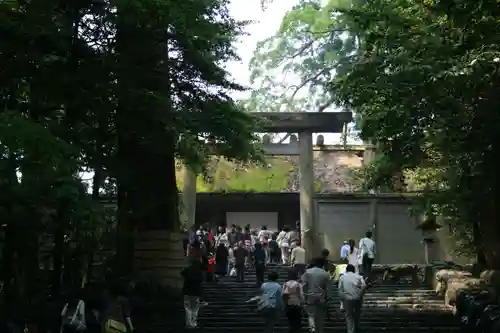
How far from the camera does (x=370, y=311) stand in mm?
17734

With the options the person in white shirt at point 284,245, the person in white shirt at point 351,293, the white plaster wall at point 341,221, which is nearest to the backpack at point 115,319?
the person in white shirt at point 351,293

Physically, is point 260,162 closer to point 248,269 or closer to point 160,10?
point 248,269

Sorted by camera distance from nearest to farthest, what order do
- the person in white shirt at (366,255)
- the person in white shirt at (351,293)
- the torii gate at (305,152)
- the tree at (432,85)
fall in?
the tree at (432,85) < the person in white shirt at (351,293) < the person in white shirt at (366,255) < the torii gate at (305,152)

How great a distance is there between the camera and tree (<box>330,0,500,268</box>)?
A: 1262cm

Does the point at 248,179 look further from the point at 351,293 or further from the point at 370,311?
the point at 351,293

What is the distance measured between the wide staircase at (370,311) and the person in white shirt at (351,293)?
4.98 feet

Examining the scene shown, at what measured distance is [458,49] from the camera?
43.2ft

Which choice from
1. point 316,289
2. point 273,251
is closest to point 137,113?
point 316,289

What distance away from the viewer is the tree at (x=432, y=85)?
12617 millimetres

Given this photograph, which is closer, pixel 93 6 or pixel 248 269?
pixel 93 6

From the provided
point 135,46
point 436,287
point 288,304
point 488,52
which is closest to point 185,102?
point 135,46

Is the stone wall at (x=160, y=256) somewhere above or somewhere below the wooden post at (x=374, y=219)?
below

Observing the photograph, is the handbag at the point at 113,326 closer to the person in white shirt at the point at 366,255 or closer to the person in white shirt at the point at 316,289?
the person in white shirt at the point at 316,289

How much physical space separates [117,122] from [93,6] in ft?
7.07
